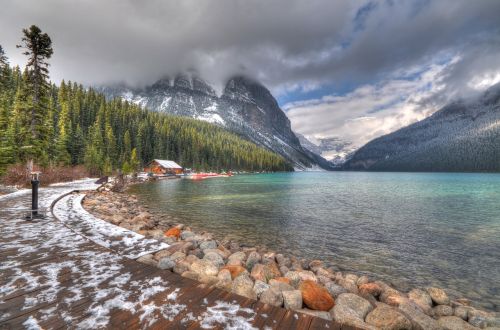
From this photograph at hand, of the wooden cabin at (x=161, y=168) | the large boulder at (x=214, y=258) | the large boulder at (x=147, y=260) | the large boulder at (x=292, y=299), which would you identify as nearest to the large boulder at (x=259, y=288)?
the large boulder at (x=292, y=299)

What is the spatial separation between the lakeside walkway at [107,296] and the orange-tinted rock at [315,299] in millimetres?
1545

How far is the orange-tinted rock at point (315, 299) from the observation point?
5.55m

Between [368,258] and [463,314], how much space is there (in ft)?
17.4

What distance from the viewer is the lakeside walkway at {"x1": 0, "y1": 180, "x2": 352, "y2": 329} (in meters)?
3.82

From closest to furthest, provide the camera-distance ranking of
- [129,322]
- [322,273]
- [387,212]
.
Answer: [129,322]
[322,273]
[387,212]

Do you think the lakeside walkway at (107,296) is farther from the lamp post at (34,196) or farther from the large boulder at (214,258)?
the lamp post at (34,196)

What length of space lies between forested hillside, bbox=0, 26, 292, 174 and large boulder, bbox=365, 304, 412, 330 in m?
33.7

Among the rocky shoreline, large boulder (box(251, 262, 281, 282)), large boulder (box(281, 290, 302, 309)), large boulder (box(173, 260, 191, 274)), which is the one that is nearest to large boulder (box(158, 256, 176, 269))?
the rocky shoreline

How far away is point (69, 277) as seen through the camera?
5215 mm

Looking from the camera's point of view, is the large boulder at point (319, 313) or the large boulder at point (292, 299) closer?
the large boulder at point (319, 313)

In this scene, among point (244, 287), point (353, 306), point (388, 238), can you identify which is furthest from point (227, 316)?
point (388, 238)

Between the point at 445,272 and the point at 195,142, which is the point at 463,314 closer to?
the point at 445,272

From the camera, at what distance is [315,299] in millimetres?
5621

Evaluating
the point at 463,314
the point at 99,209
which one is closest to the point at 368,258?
the point at 463,314
